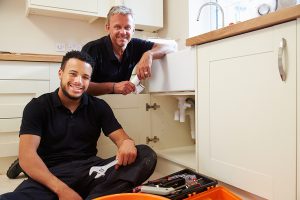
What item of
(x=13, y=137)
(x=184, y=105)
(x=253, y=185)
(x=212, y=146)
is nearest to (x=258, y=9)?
(x=184, y=105)

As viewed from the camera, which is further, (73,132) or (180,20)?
(180,20)

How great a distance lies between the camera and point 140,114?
69.0 inches

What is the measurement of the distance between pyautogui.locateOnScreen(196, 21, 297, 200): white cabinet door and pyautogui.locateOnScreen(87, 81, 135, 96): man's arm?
477mm

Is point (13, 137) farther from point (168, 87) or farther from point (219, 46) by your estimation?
point (219, 46)

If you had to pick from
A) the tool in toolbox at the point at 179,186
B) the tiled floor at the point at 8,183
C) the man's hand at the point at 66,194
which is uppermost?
the tool in toolbox at the point at 179,186

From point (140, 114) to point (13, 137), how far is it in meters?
0.81

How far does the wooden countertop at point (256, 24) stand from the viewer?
82 centimetres

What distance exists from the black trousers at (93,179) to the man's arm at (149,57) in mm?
500

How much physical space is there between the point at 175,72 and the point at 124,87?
315 millimetres

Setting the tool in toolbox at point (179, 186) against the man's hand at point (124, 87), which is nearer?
the tool in toolbox at point (179, 186)

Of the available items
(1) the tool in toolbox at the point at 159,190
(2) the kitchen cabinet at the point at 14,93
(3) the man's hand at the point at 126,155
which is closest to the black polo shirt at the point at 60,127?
(3) the man's hand at the point at 126,155

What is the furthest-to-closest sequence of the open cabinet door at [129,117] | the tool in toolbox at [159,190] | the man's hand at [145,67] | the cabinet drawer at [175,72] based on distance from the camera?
1. the open cabinet door at [129,117]
2. the man's hand at [145,67]
3. the cabinet drawer at [175,72]
4. the tool in toolbox at [159,190]

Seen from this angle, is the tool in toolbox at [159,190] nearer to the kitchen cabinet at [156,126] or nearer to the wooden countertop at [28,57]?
the kitchen cabinet at [156,126]

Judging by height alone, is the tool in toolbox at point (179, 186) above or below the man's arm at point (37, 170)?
below
